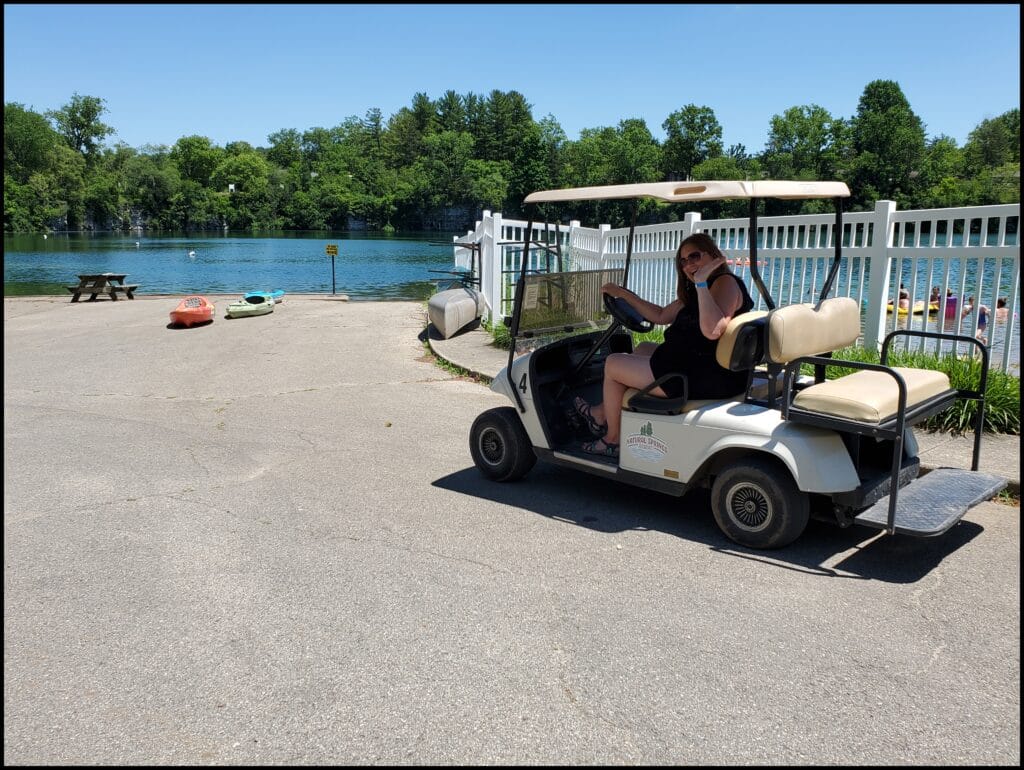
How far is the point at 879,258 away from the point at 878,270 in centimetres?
12

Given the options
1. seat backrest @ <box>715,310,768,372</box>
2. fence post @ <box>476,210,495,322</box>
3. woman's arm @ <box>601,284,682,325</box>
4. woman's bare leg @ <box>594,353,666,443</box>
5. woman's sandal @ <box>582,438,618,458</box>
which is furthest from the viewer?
fence post @ <box>476,210,495,322</box>

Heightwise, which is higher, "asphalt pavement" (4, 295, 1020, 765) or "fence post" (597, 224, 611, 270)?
"fence post" (597, 224, 611, 270)

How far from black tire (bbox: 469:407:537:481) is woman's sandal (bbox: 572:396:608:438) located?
1.37 feet

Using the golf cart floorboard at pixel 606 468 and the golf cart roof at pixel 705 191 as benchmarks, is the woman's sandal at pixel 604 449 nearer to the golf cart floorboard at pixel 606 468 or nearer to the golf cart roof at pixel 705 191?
the golf cart floorboard at pixel 606 468

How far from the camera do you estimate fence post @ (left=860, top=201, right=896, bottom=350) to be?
772 centimetres

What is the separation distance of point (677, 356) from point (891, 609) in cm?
181

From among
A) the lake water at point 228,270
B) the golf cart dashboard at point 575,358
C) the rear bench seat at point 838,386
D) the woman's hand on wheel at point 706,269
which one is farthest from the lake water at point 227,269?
the rear bench seat at point 838,386

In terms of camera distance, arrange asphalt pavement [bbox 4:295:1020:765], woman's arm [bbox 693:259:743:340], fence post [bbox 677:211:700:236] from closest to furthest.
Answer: asphalt pavement [bbox 4:295:1020:765]
woman's arm [bbox 693:259:743:340]
fence post [bbox 677:211:700:236]

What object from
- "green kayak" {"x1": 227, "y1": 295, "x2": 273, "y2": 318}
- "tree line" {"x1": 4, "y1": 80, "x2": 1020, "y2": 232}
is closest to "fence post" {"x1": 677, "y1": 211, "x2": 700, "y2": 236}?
"green kayak" {"x1": 227, "y1": 295, "x2": 273, "y2": 318}

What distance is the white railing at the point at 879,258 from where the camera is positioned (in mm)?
6887

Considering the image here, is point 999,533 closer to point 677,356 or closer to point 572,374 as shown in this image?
point 677,356

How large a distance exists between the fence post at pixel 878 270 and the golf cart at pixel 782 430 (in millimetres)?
2789

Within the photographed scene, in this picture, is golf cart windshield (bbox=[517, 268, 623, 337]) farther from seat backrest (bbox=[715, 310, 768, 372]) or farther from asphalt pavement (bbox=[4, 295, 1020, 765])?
seat backrest (bbox=[715, 310, 768, 372])

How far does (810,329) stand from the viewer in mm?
4512
